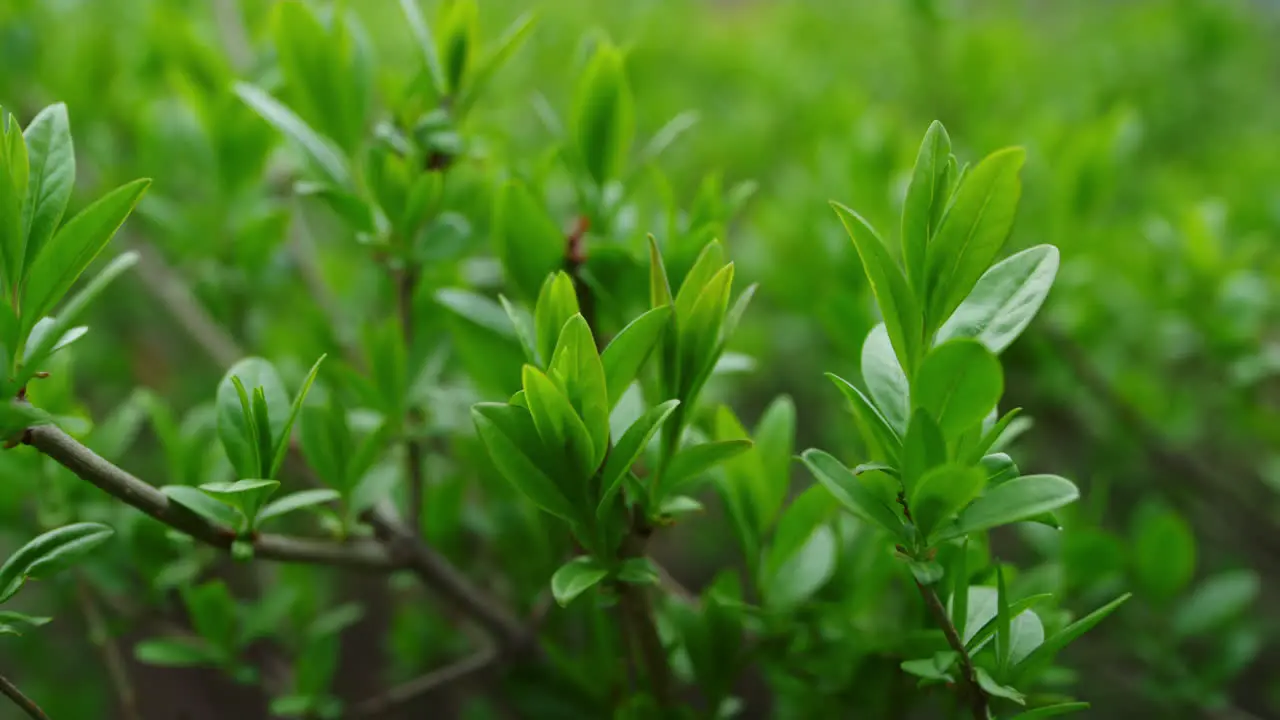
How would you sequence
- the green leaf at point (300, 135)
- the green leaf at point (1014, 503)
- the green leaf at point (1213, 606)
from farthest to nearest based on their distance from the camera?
the green leaf at point (1213, 606) < the green leaf at point (300, 135) < the green leaf at point (1014, 503)

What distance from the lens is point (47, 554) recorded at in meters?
0.48

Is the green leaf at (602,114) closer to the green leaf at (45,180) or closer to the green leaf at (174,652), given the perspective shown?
the green leaf at (45,180)

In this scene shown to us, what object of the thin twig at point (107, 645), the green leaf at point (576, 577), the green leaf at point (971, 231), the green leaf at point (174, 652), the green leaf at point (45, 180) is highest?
the green leaf at point (45, 180)

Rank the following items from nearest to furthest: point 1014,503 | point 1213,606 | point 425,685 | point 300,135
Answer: point 1014,503 → point 300,135 → point 425,685 → point 1213,606

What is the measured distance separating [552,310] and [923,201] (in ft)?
0.65

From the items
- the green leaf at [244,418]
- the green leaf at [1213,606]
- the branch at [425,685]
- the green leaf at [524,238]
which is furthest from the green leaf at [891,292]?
the green leaf at [1213,606]

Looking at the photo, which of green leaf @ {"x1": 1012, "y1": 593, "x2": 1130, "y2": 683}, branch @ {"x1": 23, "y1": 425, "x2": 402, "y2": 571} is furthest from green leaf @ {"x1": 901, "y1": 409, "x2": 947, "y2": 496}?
branch @ {"x1": 23, "y1": 425, "x2": 402, "y2": 571}

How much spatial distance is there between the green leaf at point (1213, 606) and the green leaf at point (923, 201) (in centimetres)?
61

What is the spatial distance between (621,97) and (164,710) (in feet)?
4.25

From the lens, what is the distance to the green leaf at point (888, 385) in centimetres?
45

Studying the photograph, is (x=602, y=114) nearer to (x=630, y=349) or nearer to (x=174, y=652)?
(x=630, y=349)

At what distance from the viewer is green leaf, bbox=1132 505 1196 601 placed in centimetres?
77

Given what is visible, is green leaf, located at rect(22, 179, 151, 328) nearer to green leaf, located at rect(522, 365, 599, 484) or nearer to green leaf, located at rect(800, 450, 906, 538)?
green leaf, located at rect(522, 365, 599, 484)

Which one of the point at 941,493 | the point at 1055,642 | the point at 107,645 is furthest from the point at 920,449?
the point at 107,645
